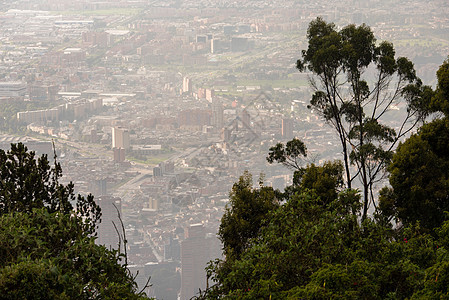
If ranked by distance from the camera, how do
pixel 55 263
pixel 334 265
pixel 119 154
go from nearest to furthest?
pixel 55 263 → pixel 334 265 → pixel 119 154

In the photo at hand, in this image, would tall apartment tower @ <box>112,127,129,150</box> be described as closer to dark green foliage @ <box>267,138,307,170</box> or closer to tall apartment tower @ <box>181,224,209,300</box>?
tall apartment tower @ <box>181,224,209,300</box>

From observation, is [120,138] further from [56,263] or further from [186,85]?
[56,263]

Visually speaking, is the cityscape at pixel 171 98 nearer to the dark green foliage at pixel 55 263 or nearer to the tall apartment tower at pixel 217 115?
the tall apartment tower at pixel 217 115

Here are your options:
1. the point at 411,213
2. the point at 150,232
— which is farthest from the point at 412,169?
the point at 150,232

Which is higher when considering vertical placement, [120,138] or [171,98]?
[171,98]

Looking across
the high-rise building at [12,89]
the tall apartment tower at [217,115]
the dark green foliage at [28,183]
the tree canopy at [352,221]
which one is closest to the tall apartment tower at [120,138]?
the tall apartment tower at [217,115]

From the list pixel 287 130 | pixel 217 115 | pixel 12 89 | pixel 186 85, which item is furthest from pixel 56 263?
pixel 186 85

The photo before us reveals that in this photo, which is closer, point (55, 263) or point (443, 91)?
point (55, 263)

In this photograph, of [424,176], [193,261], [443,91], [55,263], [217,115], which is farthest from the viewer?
[217,115]
